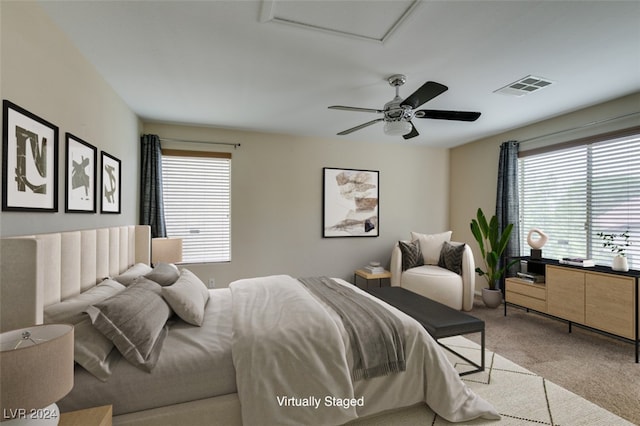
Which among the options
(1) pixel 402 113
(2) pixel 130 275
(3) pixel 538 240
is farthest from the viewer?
(3) pixel 538 240

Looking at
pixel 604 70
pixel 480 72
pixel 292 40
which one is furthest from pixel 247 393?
pixel 604 70

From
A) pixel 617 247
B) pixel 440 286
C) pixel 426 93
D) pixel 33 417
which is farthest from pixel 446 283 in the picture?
pixel 33 417

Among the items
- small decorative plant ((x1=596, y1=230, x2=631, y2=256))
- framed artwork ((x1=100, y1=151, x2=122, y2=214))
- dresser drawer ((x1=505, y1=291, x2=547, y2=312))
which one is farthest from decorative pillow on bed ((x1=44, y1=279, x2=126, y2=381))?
small decorative plant ((x1=596, y1=230, x2=631, y2=256))

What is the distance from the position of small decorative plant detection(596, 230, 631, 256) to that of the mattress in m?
3.90

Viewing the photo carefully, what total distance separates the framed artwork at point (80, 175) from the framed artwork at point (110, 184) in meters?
0.17

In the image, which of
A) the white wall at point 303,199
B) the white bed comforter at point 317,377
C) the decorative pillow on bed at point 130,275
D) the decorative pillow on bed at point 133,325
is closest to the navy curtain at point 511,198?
the white wall at point 303,199

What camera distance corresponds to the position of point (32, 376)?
92cm

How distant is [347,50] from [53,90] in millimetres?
1962

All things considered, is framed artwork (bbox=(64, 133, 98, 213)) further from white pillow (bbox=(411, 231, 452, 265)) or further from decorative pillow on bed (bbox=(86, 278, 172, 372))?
white pillow (bbox=(411, 231, 452, 265))

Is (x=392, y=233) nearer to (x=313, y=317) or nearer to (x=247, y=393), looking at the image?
(x=313, y=317)

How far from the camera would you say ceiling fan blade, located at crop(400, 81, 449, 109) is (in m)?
2.10

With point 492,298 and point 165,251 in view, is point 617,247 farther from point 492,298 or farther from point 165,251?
point 165,251

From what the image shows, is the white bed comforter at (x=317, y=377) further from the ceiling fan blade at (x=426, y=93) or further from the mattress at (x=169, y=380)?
the ceiling fan blade at (x=426, y=93)

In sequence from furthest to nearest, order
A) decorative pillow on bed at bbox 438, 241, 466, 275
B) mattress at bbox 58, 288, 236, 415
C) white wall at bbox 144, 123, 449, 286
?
white wall at bbox 144, 123, 449, 286 < decorative pillow on bed at bbox 438, 241, 466, 275 < mattress at bbox 58, 288, 236, 415
